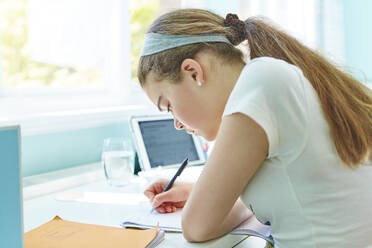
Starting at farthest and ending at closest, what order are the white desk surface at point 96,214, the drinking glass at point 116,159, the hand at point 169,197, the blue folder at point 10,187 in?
the drinking glass at point 116,159 < the hand at point 169,197 < the white desk surface at point 96,214 < the blue folder at point 10,187

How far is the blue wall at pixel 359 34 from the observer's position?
294 centimetres

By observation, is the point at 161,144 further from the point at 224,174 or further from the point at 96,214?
the point at 224,174

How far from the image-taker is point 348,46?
119 inches

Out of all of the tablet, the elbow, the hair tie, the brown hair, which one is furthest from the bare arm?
the tablet

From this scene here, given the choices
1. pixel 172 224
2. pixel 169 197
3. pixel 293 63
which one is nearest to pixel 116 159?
pixel 169 197

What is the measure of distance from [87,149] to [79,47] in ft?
1.67

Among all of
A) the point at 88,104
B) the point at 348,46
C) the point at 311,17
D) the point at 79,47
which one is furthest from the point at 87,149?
the point at 348,46

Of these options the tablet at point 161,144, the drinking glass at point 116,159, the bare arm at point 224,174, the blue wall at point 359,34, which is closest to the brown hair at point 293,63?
the bare arm at point 224,174

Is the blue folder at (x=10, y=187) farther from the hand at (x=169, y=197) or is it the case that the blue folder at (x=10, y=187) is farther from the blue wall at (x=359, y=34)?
the blue wall at (x=359, y=34)

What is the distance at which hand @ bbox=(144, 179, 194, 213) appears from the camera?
3.63ft

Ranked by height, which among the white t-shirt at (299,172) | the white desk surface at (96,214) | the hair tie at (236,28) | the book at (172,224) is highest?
the hair tie at (236,28)

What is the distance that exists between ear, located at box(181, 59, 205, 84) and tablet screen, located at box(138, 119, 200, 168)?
2.24 feet

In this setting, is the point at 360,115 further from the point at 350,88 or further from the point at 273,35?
the point at 273,35

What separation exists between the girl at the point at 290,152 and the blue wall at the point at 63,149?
30.8 inches
